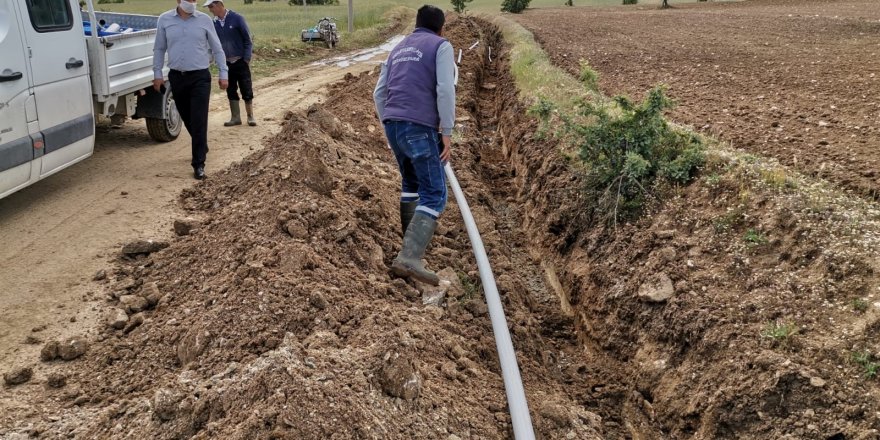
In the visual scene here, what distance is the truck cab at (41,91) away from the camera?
5770 mm

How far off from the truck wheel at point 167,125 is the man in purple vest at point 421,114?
4.80m

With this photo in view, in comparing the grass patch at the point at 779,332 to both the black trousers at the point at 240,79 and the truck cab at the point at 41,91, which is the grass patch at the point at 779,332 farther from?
the black trousers at the point at 240,79

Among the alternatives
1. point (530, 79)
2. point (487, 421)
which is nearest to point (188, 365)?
point (487, 421)

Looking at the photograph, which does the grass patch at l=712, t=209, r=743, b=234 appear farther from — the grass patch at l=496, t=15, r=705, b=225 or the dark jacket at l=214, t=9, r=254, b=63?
the dark jacket at l=214, t=9, r=254, b=63

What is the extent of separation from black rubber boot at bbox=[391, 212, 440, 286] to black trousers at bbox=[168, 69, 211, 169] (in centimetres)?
361

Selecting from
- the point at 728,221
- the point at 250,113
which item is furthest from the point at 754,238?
the point at 250,113

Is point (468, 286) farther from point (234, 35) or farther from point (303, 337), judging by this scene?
point (234, 35)

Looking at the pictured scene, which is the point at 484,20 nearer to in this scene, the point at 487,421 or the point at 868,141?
the point at 868,141

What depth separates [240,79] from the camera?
1010cm

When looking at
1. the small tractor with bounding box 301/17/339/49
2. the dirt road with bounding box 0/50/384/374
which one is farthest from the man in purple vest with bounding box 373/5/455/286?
the small tractor with bounding box 301/17/339/49

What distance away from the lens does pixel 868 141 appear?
682cm

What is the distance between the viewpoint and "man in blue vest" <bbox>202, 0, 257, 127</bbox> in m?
9.77

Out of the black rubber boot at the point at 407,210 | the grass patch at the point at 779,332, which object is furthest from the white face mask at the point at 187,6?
the grass patch at the point at 779,332

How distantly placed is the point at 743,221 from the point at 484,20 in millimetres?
28136
